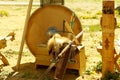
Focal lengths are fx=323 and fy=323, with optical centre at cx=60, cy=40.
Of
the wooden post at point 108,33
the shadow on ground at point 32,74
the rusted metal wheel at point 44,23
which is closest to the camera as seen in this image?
the wooden post at point 108,33

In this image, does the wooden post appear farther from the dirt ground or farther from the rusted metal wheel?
the rusted metal wheel

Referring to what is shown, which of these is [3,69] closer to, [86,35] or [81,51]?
[81,51]

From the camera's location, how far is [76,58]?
21.1ft

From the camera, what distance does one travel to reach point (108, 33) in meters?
5.88

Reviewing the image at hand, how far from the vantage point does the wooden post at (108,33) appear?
19.0 feet

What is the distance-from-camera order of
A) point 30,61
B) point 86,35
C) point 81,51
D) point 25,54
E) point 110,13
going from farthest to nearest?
1. point 86,35
2. point 25,54
3. point 30,61
4. point 81,51
5. point 110,13

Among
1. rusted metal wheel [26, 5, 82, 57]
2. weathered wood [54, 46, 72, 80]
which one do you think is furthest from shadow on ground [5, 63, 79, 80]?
weathered wood [54, 46, 72, 80]

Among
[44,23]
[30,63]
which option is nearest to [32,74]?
[30,63]

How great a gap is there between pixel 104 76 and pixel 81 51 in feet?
2.38

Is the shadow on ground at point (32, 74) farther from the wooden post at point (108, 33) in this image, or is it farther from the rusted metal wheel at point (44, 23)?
the wooden post at point (108, 33)

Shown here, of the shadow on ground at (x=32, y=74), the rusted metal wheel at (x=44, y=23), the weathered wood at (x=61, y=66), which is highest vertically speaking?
the rusted metal wheel at (x=44, y=23)

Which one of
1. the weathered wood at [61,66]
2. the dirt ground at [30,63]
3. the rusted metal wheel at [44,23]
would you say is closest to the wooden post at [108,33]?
the dirt ground at [30,63]

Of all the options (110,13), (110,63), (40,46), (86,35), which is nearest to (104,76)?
(110,63)

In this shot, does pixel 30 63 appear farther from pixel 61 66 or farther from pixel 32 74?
pixel 61 66
